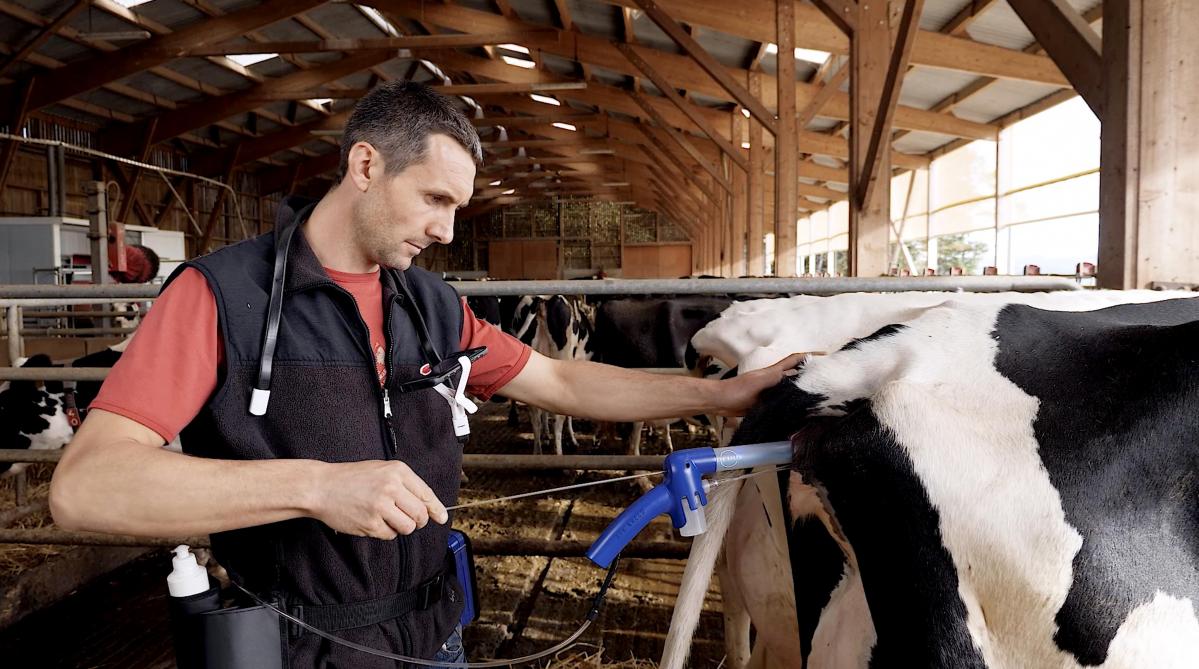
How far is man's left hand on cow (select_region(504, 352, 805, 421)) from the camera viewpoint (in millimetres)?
1801

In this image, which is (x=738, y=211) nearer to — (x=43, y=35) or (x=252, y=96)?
(x=252, y=96)

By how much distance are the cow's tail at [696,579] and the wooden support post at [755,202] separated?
9.09m

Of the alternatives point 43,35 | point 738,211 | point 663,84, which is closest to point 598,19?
point 663,84

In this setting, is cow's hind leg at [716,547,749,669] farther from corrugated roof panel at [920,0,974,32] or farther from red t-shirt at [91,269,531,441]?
corrugated roof panel at [920,0,974,32]

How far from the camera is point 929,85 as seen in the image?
432 inches

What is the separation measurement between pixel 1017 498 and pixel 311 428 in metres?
1.17

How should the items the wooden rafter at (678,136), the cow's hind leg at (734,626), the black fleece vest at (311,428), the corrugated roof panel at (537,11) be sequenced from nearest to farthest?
the black fleece vest at (311,428) → the cow's hind leg at (734,626) → the corrugated roof panel at (537,11) → the wooden rafter at (678,136)

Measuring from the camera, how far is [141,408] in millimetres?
1246

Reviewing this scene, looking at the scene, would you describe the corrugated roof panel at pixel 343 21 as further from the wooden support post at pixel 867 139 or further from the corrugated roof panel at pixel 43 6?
the wooden support post at pixel 867 139

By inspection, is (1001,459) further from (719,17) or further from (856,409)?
(719,17)

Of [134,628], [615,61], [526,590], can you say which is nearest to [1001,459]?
[526,590]

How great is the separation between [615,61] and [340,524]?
10.4 m

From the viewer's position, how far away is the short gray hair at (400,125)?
151 cm

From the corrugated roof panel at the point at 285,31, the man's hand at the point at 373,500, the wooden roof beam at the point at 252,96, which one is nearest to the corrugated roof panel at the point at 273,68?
the wooden roof beam at the point at 252,96
